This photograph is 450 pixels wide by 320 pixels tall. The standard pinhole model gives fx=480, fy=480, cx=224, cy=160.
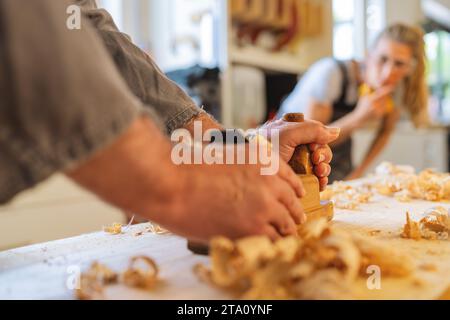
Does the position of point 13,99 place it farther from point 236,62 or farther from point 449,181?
point 236,62

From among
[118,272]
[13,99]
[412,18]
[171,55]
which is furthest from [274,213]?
[412,18]

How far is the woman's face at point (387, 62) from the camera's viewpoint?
198 centimetres

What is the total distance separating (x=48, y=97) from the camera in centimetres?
38

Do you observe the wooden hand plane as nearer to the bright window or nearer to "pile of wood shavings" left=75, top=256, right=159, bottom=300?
"pile of wood shavings" left=75, top=256, right=159, bottom=300

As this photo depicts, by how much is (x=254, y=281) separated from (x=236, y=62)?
81.6 inches

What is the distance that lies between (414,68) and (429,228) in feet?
5.11

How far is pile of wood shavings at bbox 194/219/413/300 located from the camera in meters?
0.45

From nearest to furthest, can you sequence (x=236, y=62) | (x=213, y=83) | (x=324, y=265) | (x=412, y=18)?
(x=324, y=265) < (x=213, y=83) < (x=236, y=62) < (x=412, y=18)

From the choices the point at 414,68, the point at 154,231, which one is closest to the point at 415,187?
the point at 154,231

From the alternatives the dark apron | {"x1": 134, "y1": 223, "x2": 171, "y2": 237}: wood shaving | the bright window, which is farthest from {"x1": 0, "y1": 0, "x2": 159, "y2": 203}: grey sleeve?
the bright window

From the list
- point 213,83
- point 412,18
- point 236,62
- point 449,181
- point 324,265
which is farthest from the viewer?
point 412,18

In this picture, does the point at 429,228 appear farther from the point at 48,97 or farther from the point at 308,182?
the point at 48,97

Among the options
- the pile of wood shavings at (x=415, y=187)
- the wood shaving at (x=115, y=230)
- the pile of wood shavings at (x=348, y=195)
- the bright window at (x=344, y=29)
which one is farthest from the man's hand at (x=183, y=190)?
the bright window at (x=344, y=29)

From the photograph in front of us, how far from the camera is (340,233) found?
518 mm
